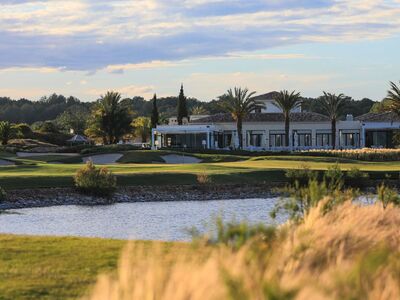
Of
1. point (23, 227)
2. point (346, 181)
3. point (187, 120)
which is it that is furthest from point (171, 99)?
point (23, 227)

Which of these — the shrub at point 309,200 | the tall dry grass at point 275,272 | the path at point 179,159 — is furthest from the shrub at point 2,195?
the tall dry grass at point 275,272

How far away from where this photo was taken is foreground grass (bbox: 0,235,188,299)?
33.8ft

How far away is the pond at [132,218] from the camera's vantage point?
24.9 meters

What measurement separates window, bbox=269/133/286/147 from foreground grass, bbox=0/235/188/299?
73.0 meters

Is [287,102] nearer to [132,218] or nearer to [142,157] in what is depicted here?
[142,157]

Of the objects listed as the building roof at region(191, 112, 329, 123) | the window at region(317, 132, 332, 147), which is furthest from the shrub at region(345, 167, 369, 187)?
the window at region(317, 132, 332, 147)

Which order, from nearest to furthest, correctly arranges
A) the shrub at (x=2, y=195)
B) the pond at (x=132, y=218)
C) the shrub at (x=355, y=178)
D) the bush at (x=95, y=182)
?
the pond at (x=132, y=218), the shrub at (x=2, y=195), the bush at (x=95, y=182), the shrub at (x=355, y=178)

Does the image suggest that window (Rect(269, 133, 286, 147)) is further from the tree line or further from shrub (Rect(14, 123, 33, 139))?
shrub (Rect(14, 123, 33, 139))

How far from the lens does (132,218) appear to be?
1217 inches

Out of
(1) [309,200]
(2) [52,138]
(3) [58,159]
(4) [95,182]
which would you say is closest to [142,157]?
(3) [58,159]

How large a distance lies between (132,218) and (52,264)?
18.7 meters

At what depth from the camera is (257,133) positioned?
289 ft

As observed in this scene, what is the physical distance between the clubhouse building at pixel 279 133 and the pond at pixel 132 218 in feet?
155

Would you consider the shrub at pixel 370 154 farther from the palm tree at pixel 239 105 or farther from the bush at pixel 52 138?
the bush at pixel 52 138
